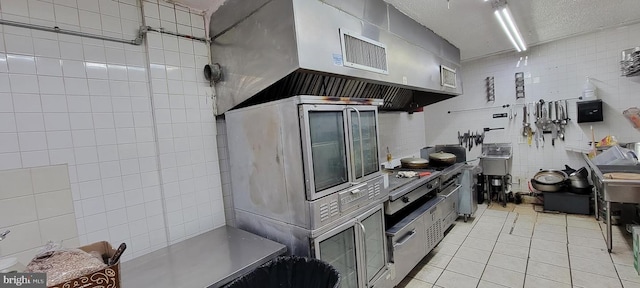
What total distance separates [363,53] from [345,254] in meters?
1.60

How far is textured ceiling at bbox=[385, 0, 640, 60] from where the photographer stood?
2689 mm

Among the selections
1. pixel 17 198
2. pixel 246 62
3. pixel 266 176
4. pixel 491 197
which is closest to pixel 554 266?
pixel 491 197

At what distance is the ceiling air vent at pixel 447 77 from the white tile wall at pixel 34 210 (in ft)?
12.9

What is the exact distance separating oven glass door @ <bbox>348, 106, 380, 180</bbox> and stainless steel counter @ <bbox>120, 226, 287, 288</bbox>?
831mm

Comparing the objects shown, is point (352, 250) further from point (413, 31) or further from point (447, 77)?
point (447, 77)

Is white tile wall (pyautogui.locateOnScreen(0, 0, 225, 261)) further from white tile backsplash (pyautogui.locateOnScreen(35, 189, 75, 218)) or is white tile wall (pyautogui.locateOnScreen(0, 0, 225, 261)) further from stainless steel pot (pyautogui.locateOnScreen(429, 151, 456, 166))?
stainless steel pot (pyautogui.locateOnScreen(429, 151, 456, 166))

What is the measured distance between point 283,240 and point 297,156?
640 mm

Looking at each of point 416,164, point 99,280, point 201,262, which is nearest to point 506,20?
point 416,164

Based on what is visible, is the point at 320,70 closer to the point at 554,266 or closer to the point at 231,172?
the point at 231,172

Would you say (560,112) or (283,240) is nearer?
(283,240)

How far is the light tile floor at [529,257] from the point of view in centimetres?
250

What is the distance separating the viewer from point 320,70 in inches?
70.4

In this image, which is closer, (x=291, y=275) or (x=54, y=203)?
(x=54, y=203)
